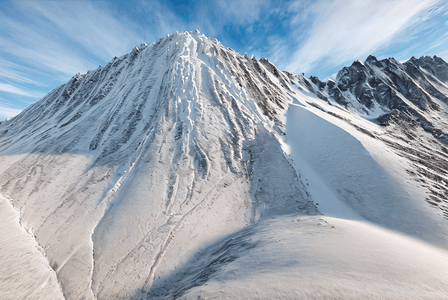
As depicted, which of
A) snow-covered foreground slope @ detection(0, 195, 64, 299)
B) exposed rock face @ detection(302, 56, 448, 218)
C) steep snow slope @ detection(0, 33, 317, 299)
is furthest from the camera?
exposed rock face @ detection(302, 56, 448, 218)

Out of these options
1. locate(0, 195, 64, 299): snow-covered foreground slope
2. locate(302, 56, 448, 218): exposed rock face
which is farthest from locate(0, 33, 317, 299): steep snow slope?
locate(302, 56, 448, 218): exposed rock face

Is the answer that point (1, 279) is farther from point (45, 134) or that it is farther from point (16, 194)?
point (45, 134)

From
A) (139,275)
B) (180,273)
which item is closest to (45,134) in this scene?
(139,275)

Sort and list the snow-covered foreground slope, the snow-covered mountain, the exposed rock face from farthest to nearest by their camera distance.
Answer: the exposed rock face < the snow-covered foreground slope < the snow-covered mountain

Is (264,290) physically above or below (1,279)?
below

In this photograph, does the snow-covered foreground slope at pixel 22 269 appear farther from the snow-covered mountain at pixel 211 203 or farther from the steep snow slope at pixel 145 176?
the steep snow slope at pixel 145 176

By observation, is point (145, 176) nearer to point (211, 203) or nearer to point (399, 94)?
point (211, 203)

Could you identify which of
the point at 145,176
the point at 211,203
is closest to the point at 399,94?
the point at 211,203

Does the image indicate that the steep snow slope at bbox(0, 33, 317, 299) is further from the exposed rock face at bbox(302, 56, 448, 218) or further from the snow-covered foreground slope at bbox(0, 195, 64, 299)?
the exposed rock face at bbox(302, 56, 448, 218)
